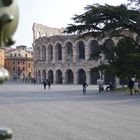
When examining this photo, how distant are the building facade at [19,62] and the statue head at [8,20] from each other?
123642 mm

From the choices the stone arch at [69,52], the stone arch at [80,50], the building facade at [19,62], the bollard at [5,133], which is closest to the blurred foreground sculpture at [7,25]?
the bollard at [5,133]

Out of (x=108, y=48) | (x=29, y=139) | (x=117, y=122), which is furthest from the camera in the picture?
(x=108, y=48)

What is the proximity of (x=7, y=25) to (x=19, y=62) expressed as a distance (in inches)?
5089

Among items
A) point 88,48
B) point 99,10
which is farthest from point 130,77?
point 88,48

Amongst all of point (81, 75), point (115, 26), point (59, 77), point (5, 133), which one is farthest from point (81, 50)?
point (5, 133)

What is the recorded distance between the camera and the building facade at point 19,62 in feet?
415

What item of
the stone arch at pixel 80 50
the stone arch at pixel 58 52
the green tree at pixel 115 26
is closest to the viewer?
the green tree at pixel 115 26

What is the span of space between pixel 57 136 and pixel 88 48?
6462 centimetres

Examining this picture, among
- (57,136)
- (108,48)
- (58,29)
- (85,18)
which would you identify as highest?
(58,29)

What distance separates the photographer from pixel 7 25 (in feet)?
3.71

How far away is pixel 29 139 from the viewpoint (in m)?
10.9

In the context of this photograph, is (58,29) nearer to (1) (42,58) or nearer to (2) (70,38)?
(1) (42,58)

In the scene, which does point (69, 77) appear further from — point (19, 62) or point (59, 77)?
point (19, 62)

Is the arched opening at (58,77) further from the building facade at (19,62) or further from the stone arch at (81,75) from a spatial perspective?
the building facade at (19,62)
